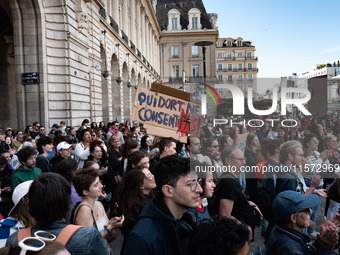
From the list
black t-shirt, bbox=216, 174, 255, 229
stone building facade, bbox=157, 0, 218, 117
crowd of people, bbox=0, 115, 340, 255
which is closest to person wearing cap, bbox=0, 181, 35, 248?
crowd of people, bbox=0, 115, 340, 255

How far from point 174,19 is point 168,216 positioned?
62.5 metres

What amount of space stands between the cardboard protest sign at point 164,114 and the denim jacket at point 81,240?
7.85 feet

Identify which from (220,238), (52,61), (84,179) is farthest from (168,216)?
(52,61)

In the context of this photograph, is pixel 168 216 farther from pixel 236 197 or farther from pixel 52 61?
pixel 52 61

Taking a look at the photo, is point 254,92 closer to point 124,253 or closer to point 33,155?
point 124,253

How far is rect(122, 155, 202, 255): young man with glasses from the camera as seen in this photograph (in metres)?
1.96

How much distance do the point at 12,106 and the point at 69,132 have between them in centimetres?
898

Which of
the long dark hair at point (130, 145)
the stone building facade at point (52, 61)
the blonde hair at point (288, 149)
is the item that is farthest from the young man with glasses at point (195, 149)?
the stone building facade at point (52, 61)

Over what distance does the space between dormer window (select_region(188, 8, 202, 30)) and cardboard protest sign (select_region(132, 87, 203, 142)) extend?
5857cm

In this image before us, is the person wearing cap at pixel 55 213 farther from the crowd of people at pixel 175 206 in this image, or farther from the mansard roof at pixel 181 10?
the mansard roof at pixel 181 10

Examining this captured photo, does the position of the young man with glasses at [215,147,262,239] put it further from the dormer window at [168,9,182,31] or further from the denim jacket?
the dormer window at [168,9,182,31]

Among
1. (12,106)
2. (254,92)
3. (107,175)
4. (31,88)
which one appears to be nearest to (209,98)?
(254,92)

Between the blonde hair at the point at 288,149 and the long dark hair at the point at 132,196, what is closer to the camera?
the long dark hair at the point at 132,196

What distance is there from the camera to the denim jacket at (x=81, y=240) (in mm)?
1964
